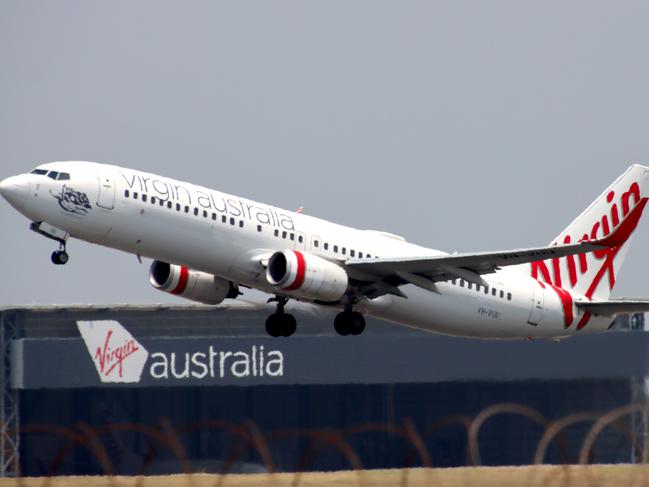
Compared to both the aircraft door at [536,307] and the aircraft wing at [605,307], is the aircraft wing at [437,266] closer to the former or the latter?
the aircraft door at [536,307]

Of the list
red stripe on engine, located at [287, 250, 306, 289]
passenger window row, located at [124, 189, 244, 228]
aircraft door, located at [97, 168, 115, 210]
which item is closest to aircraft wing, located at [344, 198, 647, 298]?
red stripe on engine, located at [287, 250, 306, 289]

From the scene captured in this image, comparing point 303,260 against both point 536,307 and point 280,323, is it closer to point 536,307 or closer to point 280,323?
point 280,323

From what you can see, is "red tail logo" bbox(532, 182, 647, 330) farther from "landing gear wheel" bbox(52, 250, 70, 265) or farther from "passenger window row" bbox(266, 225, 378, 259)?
"landing gear wheel" bbox(52, 250, 70, 265)

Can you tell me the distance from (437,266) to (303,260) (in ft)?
14.8

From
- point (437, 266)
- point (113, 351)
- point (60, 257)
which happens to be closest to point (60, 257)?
point (60, 257)

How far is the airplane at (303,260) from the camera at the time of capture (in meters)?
46.2

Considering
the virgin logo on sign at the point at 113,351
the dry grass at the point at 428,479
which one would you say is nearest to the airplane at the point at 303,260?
the dry grass at the point at 428,479

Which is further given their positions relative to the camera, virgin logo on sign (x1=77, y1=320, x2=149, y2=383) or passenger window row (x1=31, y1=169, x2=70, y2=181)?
virgin logo on sign (x1=77, y1=320, x2=149, y2=383)

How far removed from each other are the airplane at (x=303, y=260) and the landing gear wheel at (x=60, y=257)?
0.14ft

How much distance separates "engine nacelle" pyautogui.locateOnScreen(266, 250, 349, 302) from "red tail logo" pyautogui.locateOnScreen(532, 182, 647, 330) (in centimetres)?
1073

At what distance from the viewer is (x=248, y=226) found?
1895 inches

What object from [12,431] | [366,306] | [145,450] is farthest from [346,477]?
[12,431]

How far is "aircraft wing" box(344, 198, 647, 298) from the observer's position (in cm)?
4778

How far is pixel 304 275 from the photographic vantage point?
4766cm
